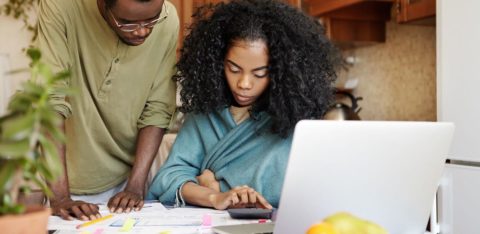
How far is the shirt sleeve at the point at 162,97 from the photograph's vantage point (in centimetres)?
144

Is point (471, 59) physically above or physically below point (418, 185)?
above

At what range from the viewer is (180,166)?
1.34 meters

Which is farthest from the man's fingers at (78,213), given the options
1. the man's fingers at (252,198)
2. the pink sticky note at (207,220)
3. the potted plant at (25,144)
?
the potted plant at (25,144)

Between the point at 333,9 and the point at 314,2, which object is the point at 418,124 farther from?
the point at 314,2

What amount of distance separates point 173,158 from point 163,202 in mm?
120

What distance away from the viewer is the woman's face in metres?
1.20

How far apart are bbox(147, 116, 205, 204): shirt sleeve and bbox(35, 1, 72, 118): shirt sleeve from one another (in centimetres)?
27

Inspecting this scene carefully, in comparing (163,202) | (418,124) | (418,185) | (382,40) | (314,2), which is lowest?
(163,202)

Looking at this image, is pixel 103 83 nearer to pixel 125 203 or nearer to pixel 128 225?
pixel 125 203

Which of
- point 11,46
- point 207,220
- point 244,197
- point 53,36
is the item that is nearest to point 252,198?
point 244,197

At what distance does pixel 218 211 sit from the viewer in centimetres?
113

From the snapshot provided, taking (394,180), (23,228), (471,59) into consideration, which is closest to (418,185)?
(394,180)

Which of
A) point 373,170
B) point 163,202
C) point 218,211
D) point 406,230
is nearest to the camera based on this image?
point 373,170

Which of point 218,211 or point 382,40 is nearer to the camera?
point 218,211
